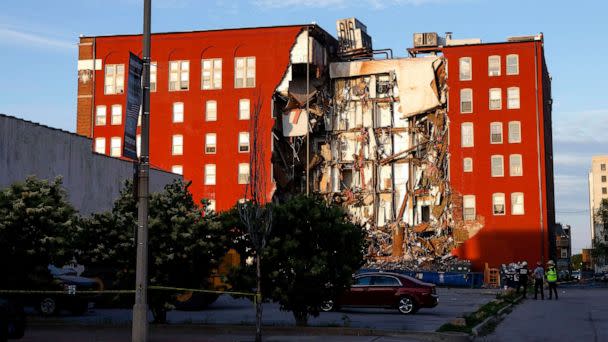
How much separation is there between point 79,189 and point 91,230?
1942 cm

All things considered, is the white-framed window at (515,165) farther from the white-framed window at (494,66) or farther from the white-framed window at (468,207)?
the white-framed window at (494,66)

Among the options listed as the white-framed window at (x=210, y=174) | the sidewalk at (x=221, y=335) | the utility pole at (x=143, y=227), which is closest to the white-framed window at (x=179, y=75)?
the white-framed window at (x=210, y=174)

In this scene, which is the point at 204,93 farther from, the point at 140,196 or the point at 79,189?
the point at 140,196

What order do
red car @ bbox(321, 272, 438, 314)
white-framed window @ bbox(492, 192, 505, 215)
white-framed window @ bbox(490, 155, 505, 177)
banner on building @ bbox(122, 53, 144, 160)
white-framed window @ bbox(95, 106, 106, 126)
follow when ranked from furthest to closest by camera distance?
white-framed window @ bbox(95, 106, 106, 126)
white-framed window @ bbox(490, 155, 505, 177)
white-framed window @ bbox(492, 192, 505, 215)
red car @ bbox(321, 272, 438, 314)
banner on building @ bbox(122, 53, 144, 160)

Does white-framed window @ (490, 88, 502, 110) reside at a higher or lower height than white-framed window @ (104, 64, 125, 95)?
lower

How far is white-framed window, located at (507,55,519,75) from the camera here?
7219 centimetres

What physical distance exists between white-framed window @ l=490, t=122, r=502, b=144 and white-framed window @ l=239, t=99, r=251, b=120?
844 inches

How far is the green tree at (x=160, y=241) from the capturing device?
22141mm

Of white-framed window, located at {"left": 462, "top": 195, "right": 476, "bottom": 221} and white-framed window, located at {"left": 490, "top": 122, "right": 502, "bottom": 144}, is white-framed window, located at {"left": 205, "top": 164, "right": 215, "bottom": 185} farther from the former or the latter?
white-framed window, located at {"left": 490, "top": 122, "right": 502, "bottom": 144}

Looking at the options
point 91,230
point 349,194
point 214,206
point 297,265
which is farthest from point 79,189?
point 349,194

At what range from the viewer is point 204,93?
7644cm

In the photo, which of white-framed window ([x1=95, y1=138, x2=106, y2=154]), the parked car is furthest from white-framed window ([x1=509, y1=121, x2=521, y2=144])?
the parked car

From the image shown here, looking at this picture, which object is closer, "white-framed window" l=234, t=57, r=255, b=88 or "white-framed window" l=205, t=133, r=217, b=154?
"white-framed window" l=234, t=57, r=255, b=88

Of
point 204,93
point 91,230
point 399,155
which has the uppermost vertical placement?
point 204,93
